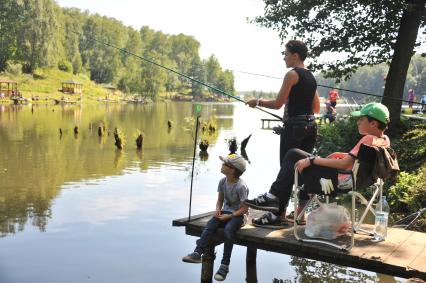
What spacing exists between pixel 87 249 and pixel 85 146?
18679 mm

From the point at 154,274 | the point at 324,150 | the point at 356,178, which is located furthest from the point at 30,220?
the point at 324,150

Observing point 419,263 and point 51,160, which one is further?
point 51,160

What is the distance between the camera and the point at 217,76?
655 feet

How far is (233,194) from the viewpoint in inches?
271

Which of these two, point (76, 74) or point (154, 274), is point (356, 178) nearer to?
point (154, 274)

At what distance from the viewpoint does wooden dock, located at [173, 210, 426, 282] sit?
17.7ft

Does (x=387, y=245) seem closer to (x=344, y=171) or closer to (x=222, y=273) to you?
(x=344, y=171)

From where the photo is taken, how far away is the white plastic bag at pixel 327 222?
610 centimetres

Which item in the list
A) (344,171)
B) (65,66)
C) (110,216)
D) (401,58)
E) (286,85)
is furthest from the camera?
(65,66)

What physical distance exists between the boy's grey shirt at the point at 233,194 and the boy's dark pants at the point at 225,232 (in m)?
0.13

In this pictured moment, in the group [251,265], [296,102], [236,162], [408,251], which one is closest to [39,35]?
[251,265]

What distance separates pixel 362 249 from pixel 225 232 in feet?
5.84

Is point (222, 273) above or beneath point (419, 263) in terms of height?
beneath

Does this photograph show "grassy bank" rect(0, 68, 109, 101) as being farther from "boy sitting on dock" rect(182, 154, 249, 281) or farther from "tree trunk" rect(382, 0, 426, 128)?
"boy sitting on dock" rect(182, 154, 249, 281)
